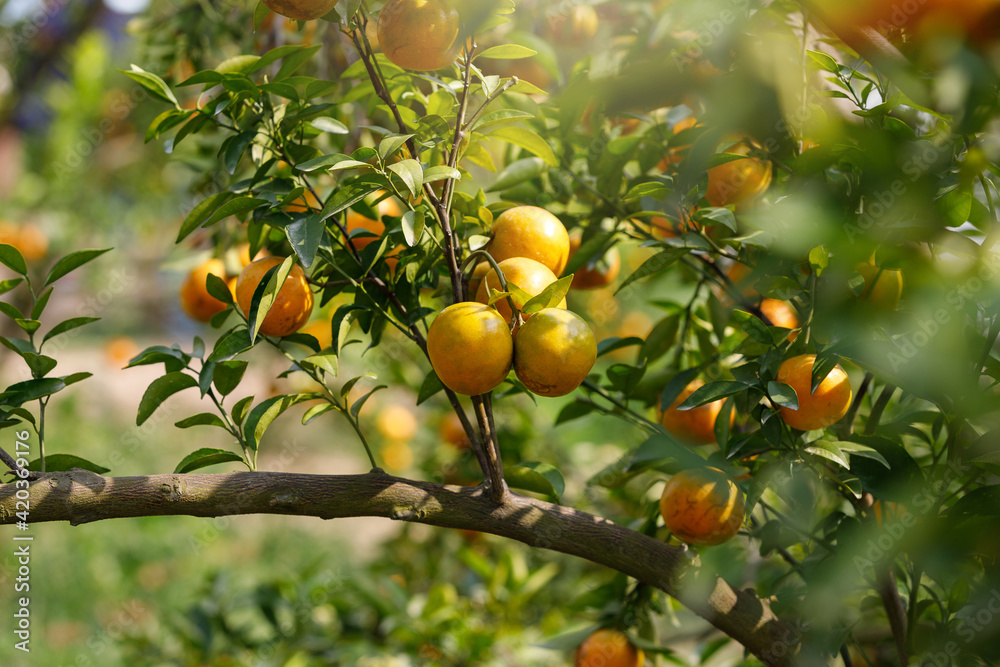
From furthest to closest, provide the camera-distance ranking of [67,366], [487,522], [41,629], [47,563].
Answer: [67,366] → [47,563] → [41,629] → [487,522]

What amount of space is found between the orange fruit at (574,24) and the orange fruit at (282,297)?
733mm

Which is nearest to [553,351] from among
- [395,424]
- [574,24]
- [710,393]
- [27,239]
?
[710,393]

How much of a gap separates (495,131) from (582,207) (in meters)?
0.22

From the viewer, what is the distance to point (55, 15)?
7.29ft

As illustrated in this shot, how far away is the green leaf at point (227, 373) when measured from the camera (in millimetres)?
577

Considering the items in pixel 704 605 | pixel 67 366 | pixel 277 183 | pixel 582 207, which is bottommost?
pixel 67 366

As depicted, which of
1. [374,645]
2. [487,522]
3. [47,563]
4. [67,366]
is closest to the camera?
[487,522]

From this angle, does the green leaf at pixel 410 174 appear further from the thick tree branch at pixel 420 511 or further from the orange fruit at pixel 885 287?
the orange fruit at pixel 885 287

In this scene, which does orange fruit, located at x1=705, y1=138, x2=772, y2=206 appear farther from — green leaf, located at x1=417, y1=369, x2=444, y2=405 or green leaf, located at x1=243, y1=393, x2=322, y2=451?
green leaf, located at x1=243, y1=393, x2=322, y2=451

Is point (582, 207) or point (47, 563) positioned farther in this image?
point (47, 563)

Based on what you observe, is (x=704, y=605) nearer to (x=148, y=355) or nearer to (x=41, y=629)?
(x=148, y=355)

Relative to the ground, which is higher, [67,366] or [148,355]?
[148,355]

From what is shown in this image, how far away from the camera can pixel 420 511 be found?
0.51m

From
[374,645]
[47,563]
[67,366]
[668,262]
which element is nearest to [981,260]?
[668,262]
